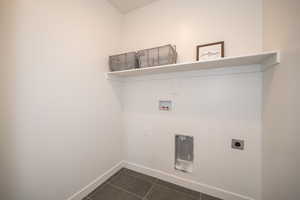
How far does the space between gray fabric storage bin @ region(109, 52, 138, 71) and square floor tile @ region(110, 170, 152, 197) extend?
5.30 feet

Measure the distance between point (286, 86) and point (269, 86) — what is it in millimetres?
265

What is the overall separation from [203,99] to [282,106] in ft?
2.32

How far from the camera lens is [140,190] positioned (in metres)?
1.61

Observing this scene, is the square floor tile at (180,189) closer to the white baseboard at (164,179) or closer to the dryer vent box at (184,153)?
the white baseboard at (164,179)

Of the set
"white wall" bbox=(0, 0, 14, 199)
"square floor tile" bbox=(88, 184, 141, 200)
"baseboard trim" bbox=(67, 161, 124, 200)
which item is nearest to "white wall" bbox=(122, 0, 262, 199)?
"baseboard trim" bbox=(67, 161, 124, 200)

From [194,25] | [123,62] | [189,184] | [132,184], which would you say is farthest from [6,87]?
[189,184]

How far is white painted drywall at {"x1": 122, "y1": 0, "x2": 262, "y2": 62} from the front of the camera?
1322 millimetres

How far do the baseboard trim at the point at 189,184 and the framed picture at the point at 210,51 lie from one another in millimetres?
1577

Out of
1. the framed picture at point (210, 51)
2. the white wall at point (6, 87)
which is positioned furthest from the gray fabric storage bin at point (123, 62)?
the white wall at point (6, 87)

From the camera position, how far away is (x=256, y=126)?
1.30 metres

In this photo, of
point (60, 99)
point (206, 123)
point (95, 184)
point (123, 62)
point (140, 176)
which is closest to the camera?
point (60, 99)

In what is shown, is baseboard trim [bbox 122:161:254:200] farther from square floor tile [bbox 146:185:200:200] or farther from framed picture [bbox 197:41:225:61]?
framed picture [bbox 197:41:225:61]

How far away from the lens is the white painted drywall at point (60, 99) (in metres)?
1.02

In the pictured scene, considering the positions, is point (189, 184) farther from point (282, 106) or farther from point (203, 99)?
point (282, 106)
